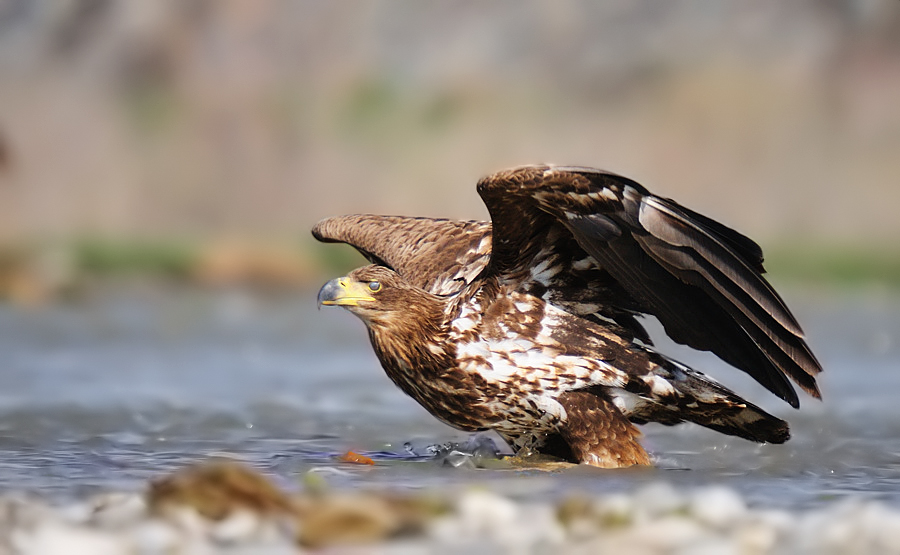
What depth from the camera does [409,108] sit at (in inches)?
728

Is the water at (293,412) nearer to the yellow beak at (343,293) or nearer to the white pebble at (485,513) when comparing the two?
the white pebble at (485,513)

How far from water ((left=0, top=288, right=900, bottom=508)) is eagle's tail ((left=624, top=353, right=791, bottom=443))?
6.5 inches

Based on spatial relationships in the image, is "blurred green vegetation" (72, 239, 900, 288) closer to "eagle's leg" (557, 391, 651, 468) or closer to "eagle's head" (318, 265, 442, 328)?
"eagle's head" (318, 265, 442, 328)

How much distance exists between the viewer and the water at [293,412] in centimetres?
568

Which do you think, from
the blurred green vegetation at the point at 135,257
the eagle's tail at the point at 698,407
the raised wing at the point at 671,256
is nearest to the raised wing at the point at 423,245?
the raised wing at the point at 671,256

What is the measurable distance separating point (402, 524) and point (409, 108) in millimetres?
14297

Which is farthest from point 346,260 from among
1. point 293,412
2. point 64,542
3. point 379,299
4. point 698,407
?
point 64,542

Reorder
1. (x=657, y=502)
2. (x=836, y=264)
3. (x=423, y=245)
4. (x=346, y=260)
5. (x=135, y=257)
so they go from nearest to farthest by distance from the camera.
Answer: (x=657, y=502) → (x=423, y=245) → (x=346, y=260) → (x=135, y=257) → (x=836, y=264)

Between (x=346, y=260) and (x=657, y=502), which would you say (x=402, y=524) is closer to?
(x=657, y=502)

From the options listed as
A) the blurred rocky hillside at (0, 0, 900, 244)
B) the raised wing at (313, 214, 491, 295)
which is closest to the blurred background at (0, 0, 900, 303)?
the blurred rocky hillside at (0, 0, 900, 244)

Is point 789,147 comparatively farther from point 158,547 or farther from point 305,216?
point 158,547

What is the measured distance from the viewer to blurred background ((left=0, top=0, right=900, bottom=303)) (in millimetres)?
17906

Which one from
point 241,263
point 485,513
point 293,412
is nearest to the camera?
point 485,513

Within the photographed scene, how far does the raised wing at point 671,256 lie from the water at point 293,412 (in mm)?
532
